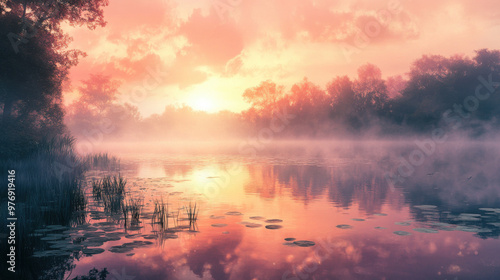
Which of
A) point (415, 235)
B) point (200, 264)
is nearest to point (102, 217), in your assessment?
point (200, 264)

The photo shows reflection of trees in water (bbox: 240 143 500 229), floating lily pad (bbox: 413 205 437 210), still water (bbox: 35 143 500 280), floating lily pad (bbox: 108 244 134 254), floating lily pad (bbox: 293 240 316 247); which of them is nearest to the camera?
still water (bbox: 35 143 500 280)

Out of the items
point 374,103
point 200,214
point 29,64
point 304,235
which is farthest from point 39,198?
point 374,103

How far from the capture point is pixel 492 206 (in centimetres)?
1480

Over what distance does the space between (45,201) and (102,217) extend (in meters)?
2.78

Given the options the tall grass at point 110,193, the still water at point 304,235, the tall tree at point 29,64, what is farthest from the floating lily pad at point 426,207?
the tall tree at point 29,64

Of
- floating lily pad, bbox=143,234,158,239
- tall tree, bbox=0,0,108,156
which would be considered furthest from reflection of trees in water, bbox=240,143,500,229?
tall tree, bbox=0,0,108,156

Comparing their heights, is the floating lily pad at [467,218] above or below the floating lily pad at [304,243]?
below

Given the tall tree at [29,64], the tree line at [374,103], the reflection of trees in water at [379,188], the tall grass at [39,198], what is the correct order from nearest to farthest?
1. the tall grass at [39,198]
2. the reflection of trees in water at [379,188]
3. the tall tree at [29,64]
4. the tree line at [374,103]

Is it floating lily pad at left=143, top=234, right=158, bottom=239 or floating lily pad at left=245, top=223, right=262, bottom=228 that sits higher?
floating lily pad at left=143, top=234, right=158, bottom=239

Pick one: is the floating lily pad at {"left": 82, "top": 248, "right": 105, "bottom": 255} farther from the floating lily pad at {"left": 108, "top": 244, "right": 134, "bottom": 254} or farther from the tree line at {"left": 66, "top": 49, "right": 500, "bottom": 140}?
the tree line at {"left": 66, "top": 49, "right": 500, "bottom": 140}

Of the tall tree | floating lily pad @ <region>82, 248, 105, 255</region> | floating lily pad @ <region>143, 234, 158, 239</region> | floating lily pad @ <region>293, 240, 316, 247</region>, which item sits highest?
the tall tree

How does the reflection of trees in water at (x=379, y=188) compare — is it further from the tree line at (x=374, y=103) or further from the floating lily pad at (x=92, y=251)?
the tree line at (x=374, y=103)

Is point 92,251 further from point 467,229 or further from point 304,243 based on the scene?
point 467,229

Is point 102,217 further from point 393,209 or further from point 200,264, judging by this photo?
point 393,209
